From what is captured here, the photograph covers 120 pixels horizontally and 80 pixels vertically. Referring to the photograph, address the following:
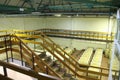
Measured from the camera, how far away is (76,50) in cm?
1675

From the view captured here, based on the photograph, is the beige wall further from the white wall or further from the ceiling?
the ceiling

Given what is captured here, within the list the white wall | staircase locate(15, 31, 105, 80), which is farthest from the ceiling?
the white wall

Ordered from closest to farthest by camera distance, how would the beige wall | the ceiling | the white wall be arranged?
the ceiling
the beige wall
the white wall

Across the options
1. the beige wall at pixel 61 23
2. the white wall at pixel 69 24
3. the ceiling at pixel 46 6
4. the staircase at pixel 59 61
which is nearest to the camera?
the staircase at pixel 59 61

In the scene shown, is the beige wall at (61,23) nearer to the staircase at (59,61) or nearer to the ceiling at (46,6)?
the ceiling at (46,6)

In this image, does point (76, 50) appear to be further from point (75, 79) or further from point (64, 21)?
point (75, 79)

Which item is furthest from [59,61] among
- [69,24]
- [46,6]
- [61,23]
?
[61,23]

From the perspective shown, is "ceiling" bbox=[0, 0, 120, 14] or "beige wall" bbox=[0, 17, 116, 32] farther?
"beige wall" bbox=[0, 17, 116, 32]

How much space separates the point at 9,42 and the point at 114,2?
5.32 m

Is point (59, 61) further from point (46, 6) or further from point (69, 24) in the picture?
point (69, 24)

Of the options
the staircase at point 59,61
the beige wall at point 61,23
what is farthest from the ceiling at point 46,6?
the staircase at point 59,61

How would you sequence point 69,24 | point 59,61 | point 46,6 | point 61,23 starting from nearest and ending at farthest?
point 59,61 → point 46,6 → point 69,24 → point 61,23

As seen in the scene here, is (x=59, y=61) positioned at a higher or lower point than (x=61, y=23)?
lower

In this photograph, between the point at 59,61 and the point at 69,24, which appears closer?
the point at 59,61
